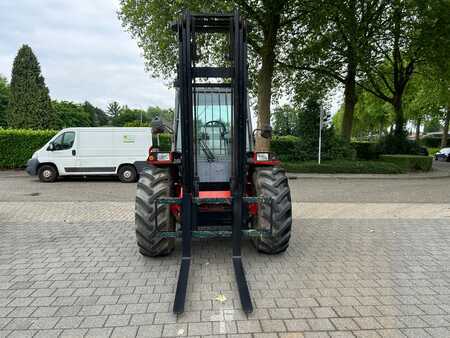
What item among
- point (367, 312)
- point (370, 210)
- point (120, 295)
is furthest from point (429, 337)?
point (370, 210)

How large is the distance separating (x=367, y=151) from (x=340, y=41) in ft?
29.5

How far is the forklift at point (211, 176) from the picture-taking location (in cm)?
379

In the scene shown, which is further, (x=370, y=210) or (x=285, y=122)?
(x=285, y=122)

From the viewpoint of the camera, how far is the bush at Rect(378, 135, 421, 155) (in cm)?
2131

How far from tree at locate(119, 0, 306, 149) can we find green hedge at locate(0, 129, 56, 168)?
22.4ft

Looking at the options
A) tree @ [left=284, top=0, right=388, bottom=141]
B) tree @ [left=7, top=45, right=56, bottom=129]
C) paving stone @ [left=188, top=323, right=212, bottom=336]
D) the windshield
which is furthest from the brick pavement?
tree @ [left=7, top=45, right=56, bottom=129]

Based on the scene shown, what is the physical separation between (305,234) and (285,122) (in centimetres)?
3854

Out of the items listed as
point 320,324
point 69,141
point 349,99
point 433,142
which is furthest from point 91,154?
point 433,142

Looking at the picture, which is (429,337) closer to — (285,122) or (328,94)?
(328,94)

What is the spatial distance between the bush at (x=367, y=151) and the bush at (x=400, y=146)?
0.97 m

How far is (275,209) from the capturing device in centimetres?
446

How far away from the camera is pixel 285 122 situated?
43406 mm

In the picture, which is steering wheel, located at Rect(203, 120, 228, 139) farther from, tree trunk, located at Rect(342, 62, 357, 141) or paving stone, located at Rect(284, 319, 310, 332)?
tree trunk, located at Rect(342, 62, 357, 141)

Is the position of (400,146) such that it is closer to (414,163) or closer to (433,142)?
(414,163)
